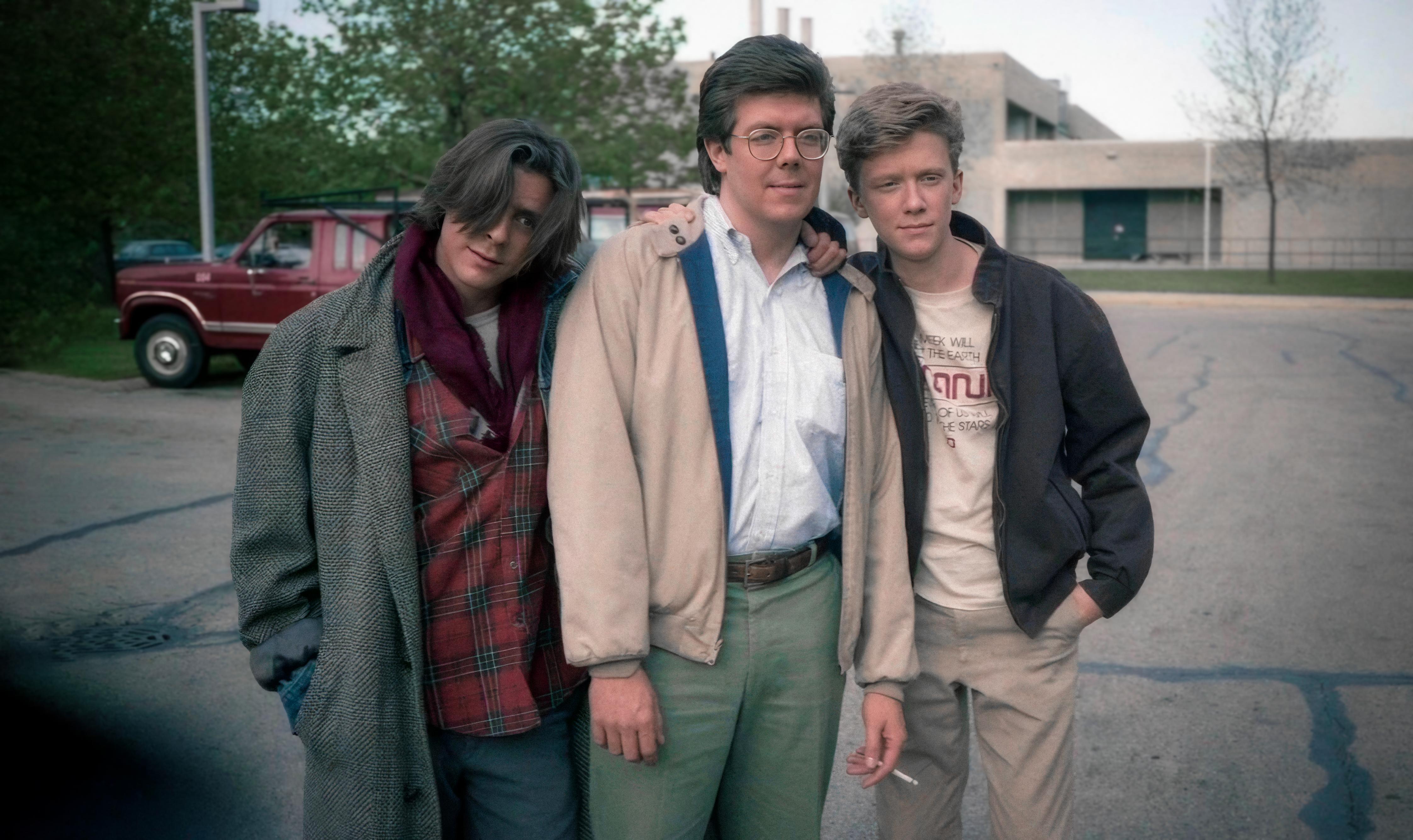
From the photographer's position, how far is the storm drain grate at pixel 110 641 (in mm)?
4957

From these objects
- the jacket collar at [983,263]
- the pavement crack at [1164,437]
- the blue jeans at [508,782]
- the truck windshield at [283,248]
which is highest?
the truck windshield at [283,248]

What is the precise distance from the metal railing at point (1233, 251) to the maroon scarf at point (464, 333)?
39.5m

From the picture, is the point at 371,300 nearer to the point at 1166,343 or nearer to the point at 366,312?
the point at 366,312

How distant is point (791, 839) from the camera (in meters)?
2.36

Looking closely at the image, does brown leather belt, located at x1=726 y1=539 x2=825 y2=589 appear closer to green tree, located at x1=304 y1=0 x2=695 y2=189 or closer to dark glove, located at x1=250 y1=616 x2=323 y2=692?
dark glove, located at x1=250 y1=616 x2=323 y2=692

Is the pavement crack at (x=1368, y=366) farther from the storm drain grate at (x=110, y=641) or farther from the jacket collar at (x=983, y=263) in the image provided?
the storm drain grate at (x=110, y=641)

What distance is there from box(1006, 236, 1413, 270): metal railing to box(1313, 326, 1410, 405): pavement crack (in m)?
22.4

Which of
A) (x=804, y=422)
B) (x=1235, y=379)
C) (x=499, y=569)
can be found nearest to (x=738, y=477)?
(x=804, y=422)

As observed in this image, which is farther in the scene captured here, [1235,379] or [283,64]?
[283,64]

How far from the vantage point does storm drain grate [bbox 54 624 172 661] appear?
16.3ft

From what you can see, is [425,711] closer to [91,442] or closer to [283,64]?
[91,442]

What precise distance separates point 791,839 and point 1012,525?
2.52 ft


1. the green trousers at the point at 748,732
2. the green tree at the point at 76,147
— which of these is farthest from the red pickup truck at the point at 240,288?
the green trousers at the point at 748,732

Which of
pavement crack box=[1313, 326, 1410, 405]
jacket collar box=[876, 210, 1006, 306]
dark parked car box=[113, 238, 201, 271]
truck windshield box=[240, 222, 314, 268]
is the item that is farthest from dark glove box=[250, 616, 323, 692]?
dark parked car box=[113, 238, 201, 271]
